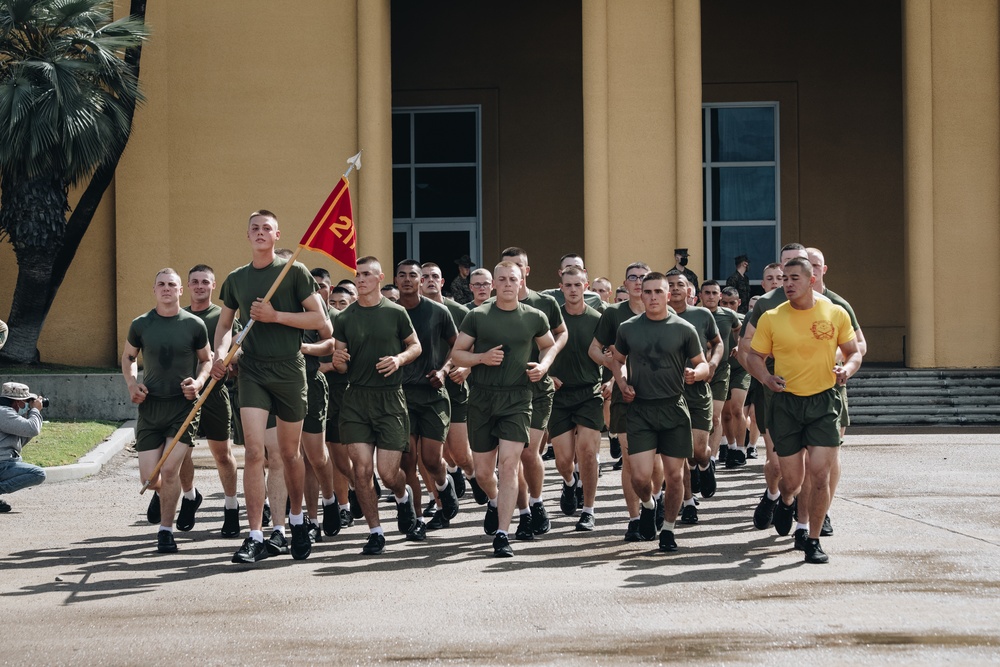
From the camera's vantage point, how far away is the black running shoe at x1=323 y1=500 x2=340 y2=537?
393 inches

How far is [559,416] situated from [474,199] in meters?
15.1

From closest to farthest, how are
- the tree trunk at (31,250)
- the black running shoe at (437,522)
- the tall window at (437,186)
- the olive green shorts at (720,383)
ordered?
1. the black running shoe at (437,522)
2. the olive green shorts at (720,383)
3. the tree trunk at (31,250)
4. the tall window at (437,186)

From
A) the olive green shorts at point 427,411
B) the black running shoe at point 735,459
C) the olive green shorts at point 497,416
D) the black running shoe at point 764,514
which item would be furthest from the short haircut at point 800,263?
the black running shoe at point 735,459

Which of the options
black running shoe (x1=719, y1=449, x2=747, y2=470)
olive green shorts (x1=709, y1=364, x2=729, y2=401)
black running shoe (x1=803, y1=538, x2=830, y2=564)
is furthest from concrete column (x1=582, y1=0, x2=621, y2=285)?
black running shoe (x1=803, y1=538, x2=830, y2=564)

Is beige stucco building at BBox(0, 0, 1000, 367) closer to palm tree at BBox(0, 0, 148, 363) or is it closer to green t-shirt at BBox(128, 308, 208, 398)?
palm tree at BBox(0, 0, 148, 363)

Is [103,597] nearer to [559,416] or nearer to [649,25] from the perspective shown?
[559,416]

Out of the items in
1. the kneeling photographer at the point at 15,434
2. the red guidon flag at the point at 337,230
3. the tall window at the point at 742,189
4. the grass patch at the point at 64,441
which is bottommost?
the grass patch at the point at 64,441

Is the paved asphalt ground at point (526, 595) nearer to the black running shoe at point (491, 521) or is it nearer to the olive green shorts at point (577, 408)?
the black running shoe at point (491, 521)

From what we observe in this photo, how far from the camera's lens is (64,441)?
15.5m

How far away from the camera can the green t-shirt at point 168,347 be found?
31.0 ft

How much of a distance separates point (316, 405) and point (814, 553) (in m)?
3.71

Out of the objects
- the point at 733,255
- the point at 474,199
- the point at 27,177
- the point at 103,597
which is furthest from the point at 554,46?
the point at 103,597

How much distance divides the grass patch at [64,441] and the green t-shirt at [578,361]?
6.00m

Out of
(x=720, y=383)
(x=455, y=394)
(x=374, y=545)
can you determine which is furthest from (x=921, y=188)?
(x=374, y=545)
